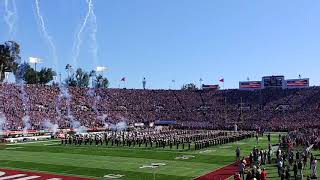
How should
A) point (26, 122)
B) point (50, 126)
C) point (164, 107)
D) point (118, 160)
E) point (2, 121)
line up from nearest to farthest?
1. point (118, 160)
2. point (2, 121)
3. point (26, 122)
4. point (50, 126)
5. point (164, 107)

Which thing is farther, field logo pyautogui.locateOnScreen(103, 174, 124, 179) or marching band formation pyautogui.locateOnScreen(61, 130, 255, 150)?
marching band formation pyautogui.locateOnScreen(61, 130, 255, 150)

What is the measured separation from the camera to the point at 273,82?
83.1 metres

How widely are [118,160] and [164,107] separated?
2066 inches

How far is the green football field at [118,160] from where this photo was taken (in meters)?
24.7

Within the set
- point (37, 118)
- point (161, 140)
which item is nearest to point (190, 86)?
point (37, 118)

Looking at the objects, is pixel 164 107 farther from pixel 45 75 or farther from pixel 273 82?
pixel 45 75

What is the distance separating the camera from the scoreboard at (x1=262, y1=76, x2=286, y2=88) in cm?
8281

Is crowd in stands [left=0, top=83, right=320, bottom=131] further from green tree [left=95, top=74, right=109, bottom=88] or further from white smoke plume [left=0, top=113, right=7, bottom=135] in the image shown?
green tree [left=95, top=74, right=109, bottom=88]

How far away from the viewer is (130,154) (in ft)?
109

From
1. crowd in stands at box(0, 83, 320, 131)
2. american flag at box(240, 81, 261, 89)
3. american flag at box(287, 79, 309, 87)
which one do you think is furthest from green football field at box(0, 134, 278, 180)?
american flag at box(240, 81, 261, 89)

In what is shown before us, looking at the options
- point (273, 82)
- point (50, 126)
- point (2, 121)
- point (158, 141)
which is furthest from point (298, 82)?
point (2, 121)

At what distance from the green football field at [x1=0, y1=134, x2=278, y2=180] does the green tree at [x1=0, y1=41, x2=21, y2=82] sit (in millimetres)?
56436

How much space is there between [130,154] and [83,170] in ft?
25.3

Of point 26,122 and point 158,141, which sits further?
point 26,122
